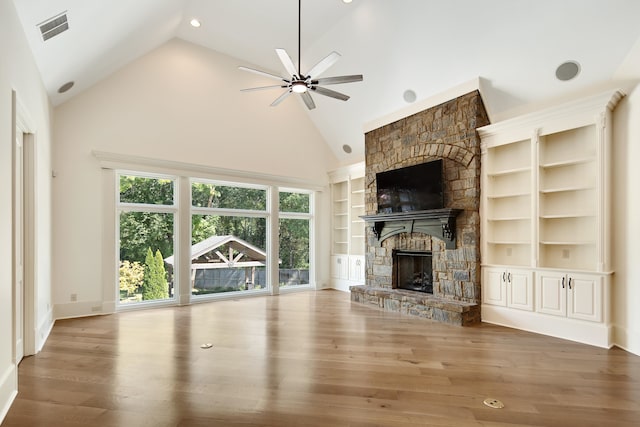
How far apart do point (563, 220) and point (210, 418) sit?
494 cm

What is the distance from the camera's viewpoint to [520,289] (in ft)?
15.6

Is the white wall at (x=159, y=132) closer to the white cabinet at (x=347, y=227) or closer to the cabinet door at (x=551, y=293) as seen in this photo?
the white cabinet at (x=347, y=227)

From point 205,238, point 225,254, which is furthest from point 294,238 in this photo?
point 205,238

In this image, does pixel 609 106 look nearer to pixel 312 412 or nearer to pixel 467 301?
pixel 467 301

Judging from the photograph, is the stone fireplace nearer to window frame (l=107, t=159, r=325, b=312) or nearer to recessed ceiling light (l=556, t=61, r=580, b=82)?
recessed ceiling light (l=556, t=61, r=580, b=82)

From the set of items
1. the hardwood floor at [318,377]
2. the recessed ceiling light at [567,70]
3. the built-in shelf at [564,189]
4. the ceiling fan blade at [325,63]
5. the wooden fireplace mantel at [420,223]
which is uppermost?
the recessed ceiling light at [567,70]

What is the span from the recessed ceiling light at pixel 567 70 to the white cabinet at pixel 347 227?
392 centimetres

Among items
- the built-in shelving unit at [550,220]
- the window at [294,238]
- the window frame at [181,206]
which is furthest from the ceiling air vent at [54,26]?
the built-in shelving unit at [550,220]

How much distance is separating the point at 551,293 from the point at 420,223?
2107 millimetres

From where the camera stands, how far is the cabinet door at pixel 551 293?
4.34 m

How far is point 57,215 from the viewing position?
5.18 metres

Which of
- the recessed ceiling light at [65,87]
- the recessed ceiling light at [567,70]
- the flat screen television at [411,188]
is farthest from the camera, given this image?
the flat screen television at [411,188]


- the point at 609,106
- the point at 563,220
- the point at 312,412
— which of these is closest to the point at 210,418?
the point at 312,412

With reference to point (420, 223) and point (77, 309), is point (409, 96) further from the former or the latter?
point (77, 309)
